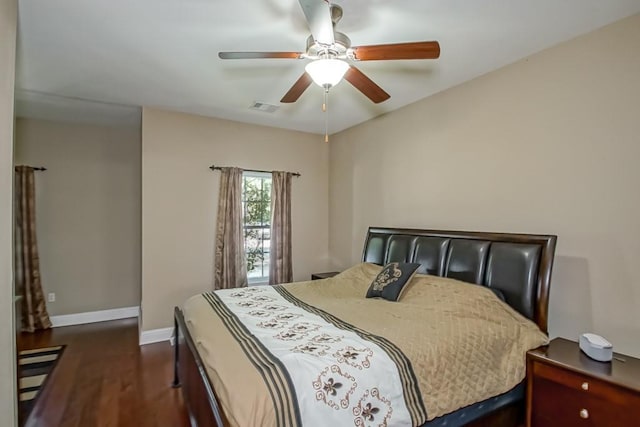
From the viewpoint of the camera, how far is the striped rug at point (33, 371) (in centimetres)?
268

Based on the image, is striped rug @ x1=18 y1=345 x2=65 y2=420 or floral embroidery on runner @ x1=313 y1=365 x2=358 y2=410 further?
striped rug @ x1=18 y1=345 x2=65 y2=420

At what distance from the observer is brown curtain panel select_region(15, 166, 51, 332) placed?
13.9ft

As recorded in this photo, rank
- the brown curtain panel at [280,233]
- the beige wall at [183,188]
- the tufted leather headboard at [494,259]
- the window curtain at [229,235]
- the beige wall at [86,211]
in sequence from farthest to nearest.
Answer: the brown curtain panel at [280,233] → the beige wall at [86,211] → the window curtain at [229,235] → the beige wall at [183,188] → the tufted leather headboard at [494,259]

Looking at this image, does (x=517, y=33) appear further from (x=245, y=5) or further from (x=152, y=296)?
(x=152, y=296)

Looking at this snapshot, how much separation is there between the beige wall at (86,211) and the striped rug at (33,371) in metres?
1.16

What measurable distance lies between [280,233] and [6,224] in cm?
323

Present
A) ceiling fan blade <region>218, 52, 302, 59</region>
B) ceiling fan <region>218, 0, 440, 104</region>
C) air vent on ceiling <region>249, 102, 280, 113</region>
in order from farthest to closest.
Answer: air vent on ceiling <region>249, 102, 280, 113</region> → ceiling fan blade <region>218, 52, 302, 59</region> → ceiling fan <region>218, 0, 440, 104</region>

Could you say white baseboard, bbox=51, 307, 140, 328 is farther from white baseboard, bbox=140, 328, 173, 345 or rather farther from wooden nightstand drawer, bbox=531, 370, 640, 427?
wooden nightstand drawer, bbox=531, 370, 640, 427

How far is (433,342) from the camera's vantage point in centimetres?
193

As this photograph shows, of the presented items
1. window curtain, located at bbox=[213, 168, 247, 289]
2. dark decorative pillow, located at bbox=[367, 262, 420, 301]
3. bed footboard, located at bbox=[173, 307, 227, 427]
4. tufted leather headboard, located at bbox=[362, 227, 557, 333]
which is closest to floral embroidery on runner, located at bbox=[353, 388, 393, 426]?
bed footboard, located at bbox=[173, 307, 227, 427]

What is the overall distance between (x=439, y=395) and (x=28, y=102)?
495 centimetres

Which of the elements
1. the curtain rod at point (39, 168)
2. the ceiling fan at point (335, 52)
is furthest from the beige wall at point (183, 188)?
the ceiling fan at point (335, 52)

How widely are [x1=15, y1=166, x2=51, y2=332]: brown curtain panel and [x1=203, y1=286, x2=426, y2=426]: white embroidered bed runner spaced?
375 cm

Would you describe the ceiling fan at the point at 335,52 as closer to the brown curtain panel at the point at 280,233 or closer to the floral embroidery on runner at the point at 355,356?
the floral embroidery on runner at the point at 355,356
